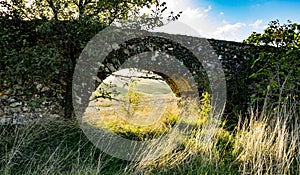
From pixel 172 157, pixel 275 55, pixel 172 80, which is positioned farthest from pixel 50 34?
pixel 275 55

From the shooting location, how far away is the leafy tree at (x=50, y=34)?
4605 mm

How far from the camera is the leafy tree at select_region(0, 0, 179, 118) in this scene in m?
4.61

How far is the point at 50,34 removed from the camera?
4.99 m

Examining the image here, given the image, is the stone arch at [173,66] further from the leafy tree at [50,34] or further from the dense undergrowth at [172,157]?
the dense undergrowth at [172,157]

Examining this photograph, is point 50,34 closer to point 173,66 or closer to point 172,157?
point 173,66

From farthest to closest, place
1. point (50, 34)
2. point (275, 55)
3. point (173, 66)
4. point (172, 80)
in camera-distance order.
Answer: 1. point (172, 80)
2. point (275, 55)
3. point (173, 66)
4. point (50, 34)

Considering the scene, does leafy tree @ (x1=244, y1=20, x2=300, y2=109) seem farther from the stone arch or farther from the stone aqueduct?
the stone arch

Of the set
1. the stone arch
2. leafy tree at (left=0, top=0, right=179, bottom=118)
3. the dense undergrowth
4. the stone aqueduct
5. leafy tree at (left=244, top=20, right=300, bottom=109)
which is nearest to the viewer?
the dense undergrowth

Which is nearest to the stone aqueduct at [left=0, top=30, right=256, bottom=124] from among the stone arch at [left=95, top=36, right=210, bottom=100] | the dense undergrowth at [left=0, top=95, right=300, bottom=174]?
the stone arch at [left=95, top=36, right=210, bottom=100]

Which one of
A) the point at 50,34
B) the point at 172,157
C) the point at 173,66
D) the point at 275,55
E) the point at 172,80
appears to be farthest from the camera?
the point at 172,80

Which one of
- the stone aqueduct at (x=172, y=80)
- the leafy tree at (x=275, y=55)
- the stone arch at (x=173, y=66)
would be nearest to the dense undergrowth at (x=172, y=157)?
the stone aqueduct at (x=172, y=80)

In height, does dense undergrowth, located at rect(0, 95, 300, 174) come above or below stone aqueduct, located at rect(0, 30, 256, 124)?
below

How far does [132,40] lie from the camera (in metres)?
5.92

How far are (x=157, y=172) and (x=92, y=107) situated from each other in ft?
8.53
